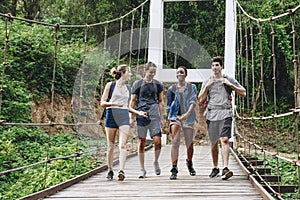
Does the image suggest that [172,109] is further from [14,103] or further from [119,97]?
[14,103]

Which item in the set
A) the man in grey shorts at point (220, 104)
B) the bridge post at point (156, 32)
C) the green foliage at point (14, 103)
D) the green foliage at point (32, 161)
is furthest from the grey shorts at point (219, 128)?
the bridge post at point (156, 32)

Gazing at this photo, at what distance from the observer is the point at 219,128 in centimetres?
355

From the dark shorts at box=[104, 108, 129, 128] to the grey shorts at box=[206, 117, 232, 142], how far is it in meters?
0.60

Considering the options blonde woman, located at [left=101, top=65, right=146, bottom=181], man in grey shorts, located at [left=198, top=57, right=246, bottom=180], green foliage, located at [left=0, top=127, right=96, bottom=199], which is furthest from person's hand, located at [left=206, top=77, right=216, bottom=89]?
green foliage, located at [left=0, top=127, right=96, bottom=199]

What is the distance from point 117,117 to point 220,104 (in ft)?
2.42

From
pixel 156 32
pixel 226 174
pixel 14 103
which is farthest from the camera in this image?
pixel 156 32

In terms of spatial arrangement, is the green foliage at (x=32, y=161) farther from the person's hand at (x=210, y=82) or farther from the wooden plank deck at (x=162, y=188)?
the person's hand at (x=210, y=82)

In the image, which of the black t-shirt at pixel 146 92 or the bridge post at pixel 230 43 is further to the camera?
the bridge post at pixel 230 43

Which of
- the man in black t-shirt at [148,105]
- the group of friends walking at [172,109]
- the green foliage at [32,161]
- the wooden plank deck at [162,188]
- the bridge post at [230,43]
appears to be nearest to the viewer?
the wooden plank deck at [162,188]

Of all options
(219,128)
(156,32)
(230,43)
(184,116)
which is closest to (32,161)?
(156,32)

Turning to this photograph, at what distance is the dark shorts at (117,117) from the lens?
140 inches

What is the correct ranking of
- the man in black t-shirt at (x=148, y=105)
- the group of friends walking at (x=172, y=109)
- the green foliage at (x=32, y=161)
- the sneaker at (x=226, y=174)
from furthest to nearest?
the green foliage at (x=32, y=161), the man in black t-shirt at (x=148, y=105), the group of friends walking at (x=172, y=109), the sneaker at (x=226, y=174)

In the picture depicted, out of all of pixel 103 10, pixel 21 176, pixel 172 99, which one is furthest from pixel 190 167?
pixel 103 10

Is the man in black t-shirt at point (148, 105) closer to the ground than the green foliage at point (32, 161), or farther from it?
farther from it
